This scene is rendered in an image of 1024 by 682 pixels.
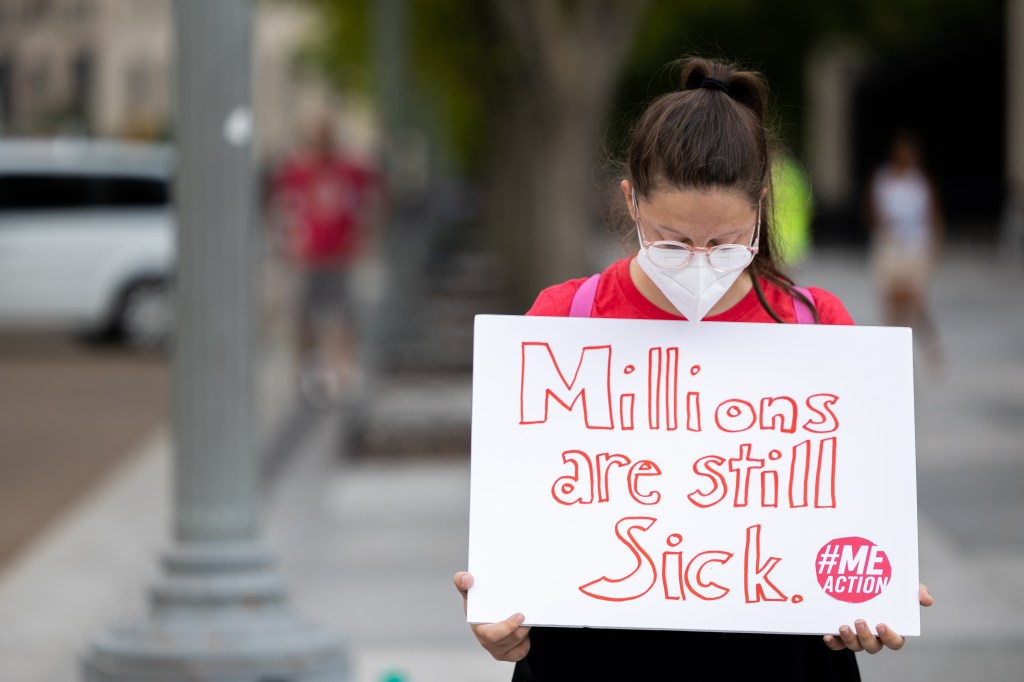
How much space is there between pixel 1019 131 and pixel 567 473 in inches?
1131

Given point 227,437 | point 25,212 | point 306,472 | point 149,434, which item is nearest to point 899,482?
point 227,437

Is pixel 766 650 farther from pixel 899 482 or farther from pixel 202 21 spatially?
pixel 202 21

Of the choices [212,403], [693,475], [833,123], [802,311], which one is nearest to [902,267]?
[212,403]

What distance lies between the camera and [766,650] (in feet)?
9.57

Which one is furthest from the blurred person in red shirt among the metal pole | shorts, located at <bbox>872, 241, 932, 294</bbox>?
the metal pole

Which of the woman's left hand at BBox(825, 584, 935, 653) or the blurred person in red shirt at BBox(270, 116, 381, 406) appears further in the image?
the blurred person in red shirt at BBox(270, 116, 381, 406)

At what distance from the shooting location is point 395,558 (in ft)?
27.3

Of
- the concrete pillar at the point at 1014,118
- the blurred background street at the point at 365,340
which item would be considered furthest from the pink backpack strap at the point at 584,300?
the concrete pillar at the point at 1014,118

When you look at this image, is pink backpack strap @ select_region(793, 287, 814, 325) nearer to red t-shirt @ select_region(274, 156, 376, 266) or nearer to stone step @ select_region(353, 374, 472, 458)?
stone step @ select_region(353, 374, 472, 458)

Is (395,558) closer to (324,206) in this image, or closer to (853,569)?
(853,569)

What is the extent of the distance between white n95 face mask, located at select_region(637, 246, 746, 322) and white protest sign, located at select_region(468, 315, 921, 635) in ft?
0.32

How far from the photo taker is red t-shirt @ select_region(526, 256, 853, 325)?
9.61ft

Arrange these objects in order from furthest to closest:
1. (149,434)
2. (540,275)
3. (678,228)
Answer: (149,434), (540,275), (678,228)

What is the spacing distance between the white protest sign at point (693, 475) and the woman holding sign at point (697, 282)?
6 centimetres
